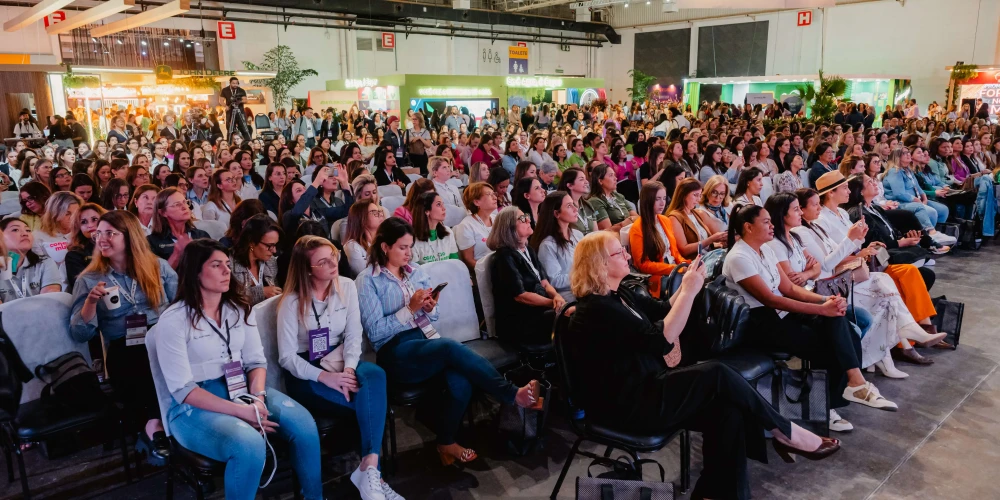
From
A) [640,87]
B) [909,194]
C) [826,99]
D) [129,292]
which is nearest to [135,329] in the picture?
[129,292]

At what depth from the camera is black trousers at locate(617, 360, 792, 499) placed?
2447mm

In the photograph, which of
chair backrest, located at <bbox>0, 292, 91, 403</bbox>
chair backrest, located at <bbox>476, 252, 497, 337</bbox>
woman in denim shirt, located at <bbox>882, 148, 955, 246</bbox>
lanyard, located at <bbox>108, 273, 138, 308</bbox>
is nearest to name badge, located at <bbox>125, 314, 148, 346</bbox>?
lanyard, located at <bbox>108, 273, 138, 308</bbox>

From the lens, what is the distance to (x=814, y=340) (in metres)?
3.29

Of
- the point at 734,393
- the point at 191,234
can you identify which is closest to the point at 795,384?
the point at 734,393

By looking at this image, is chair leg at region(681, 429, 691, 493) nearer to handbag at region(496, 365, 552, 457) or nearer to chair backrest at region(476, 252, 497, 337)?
handbag at region(496, 365, 552, 457)

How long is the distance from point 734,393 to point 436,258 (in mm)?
2133

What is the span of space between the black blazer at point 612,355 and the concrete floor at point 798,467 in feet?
1.89

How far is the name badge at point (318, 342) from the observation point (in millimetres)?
2758

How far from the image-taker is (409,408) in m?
3.76

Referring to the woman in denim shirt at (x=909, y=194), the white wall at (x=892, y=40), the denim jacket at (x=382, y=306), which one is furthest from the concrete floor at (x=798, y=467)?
the white wall at (x=892, y=40)

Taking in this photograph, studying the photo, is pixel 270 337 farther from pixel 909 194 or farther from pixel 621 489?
pixel 909 194

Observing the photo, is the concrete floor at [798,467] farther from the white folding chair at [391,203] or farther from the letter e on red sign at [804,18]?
the letter e on red sign at [804,18]

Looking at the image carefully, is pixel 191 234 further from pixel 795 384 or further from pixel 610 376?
pixel 795 384

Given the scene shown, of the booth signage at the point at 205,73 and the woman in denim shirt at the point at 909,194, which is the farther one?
the booth signage at the point at 205,73
